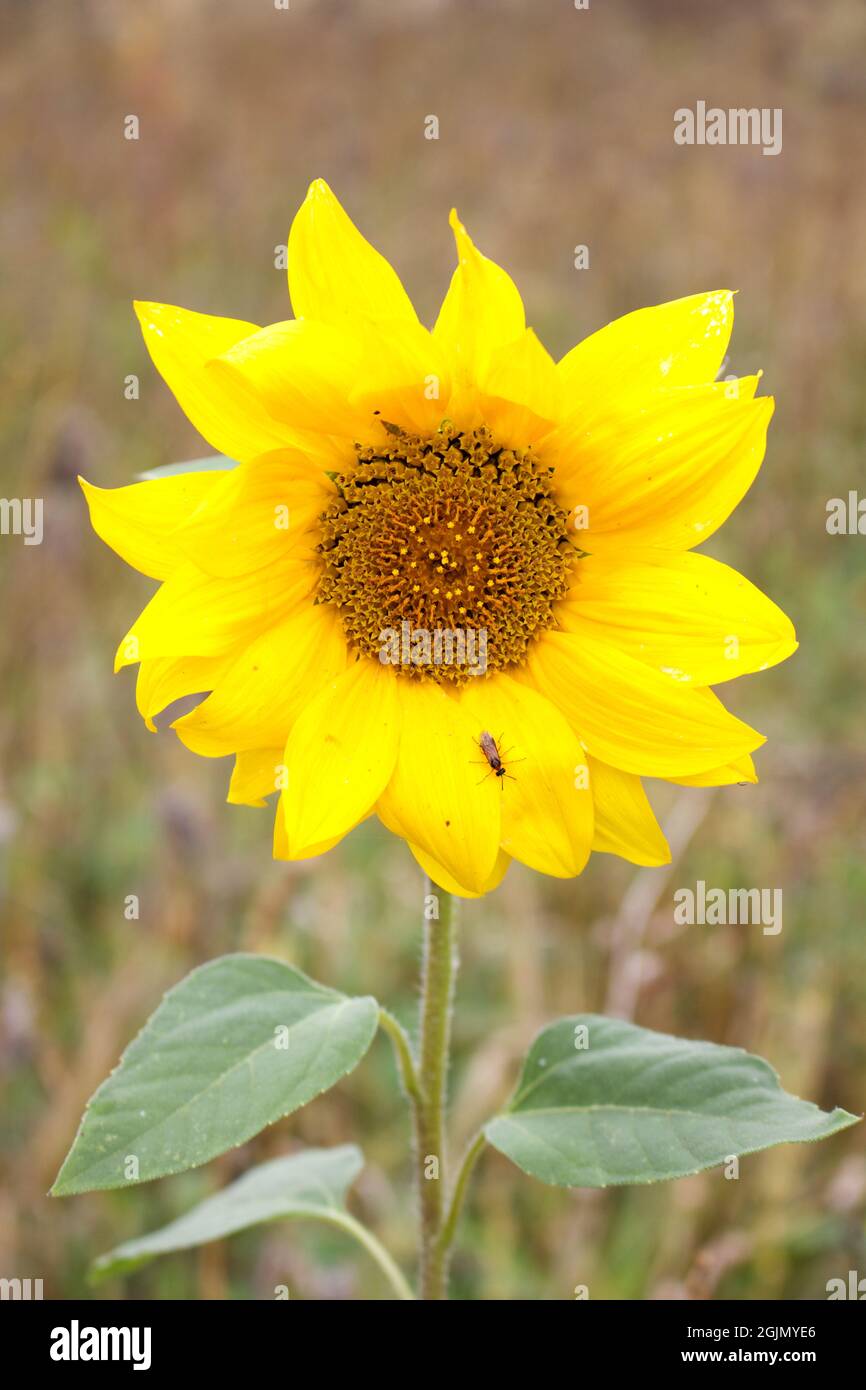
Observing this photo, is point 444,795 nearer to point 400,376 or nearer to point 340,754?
point 340,754

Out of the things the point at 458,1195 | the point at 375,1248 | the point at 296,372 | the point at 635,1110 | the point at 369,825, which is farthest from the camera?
the point at 369,825

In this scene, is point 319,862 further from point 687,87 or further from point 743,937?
point 687,87

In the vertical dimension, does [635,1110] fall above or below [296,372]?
below

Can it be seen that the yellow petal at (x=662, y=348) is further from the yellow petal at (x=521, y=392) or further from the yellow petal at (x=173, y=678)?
the yellow petal at (x=173, y=678)

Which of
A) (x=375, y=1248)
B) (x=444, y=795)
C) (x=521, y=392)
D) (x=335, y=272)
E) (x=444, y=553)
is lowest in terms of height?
(x=375, y=1248)

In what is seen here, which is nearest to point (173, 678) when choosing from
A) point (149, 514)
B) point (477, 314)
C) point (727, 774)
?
point (149, 514)

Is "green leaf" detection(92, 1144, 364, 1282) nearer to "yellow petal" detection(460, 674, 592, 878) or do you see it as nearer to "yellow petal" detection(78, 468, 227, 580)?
"yellow petal" detection(460, 674, 592, 878)
